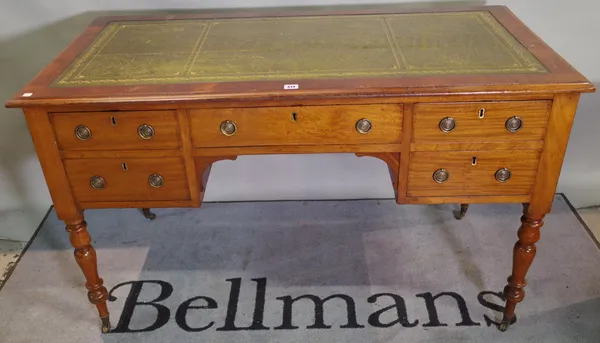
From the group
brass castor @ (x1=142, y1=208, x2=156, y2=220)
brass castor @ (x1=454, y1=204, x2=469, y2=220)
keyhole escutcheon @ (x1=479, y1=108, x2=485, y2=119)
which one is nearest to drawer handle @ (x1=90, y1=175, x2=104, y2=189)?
brass castor @ (x1=142, y1=208, x2=156, y2=220)

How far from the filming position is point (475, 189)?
70.7 inches

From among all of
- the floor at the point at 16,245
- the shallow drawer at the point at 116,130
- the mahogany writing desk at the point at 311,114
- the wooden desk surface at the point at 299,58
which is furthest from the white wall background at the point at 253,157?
the shallow drawer at the point at 116,130

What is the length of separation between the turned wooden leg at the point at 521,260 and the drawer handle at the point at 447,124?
1.35ft

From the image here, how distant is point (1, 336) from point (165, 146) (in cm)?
107

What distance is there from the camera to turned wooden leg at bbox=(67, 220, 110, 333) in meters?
1.88

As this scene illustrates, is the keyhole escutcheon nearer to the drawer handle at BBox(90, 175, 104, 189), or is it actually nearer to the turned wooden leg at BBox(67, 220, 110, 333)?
the drawer handle at BBox(90, 175, 104, 189)

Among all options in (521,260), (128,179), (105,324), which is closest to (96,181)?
(128,179)

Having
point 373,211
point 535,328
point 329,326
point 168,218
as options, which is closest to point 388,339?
point 329,326

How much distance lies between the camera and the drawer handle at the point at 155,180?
1781 mm

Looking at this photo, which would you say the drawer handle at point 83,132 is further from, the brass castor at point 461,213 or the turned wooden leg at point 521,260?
the brass castor at point 461,213

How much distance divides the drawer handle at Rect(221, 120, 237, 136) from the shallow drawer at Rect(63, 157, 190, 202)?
0.17 meters

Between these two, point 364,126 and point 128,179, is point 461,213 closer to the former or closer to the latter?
Answer: point 364,126

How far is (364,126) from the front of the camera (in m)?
1.68

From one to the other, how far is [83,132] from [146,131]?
0.19 metres
